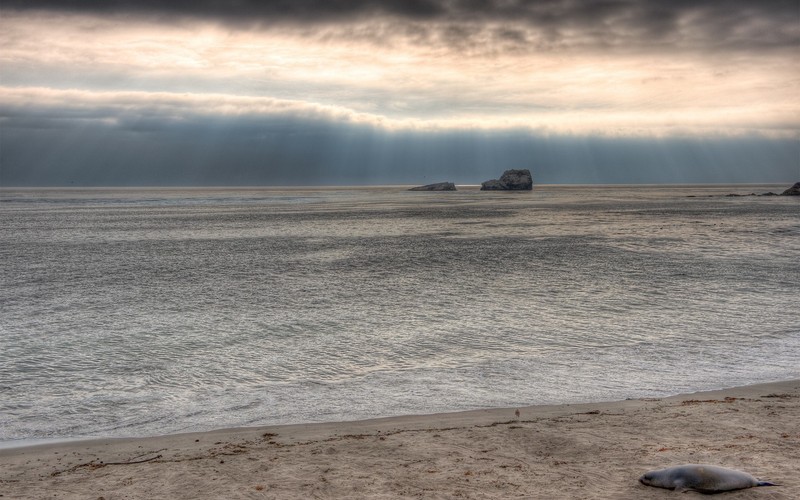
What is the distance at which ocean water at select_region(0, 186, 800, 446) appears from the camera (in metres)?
10.7

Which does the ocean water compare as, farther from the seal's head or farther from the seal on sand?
the seal on sand

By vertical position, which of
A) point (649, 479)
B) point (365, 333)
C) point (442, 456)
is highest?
point (649, 479)

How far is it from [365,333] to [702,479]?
10479 millimetres

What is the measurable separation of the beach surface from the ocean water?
2.77ft

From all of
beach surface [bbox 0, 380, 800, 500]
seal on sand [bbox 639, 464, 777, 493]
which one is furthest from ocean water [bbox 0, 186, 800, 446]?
seal on sand [bbox 639, 464, 777, 493]

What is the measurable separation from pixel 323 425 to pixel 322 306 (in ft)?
37.0

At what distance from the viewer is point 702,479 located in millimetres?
6586

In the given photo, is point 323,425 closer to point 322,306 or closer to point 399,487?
point 399,487

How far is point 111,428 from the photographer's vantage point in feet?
30.6

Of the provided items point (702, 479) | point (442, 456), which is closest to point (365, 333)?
point (442, 456)

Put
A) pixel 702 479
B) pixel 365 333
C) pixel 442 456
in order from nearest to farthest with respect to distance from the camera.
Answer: pixel 702 479
pixel 442 456
pixel 365 333

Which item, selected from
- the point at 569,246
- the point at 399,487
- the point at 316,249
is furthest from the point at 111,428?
the point at 569,246

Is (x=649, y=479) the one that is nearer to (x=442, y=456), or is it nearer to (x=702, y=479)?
(x=702, y=479)

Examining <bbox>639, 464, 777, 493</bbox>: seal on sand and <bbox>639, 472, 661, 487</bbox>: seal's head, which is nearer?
<bbox>639, 464, 777, 493</bbox>: seal on sand
